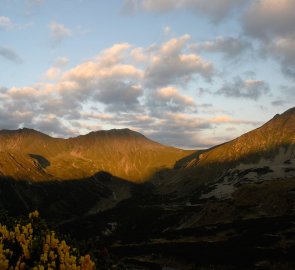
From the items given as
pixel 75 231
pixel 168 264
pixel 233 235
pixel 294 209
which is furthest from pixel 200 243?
pixel 75 231

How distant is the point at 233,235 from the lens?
107 metres

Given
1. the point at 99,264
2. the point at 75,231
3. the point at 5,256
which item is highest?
the point at 5,256

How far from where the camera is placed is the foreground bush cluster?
1559cm

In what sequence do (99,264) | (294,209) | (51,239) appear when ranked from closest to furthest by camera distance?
1. (51,239)
2. (99,264)
3. (294,209)

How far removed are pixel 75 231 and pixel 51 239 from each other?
509 feet

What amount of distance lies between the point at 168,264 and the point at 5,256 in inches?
2888

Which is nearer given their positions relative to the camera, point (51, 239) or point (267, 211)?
point (51, 239)

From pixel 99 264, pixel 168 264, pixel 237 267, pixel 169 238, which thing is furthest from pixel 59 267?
pixel 169 238

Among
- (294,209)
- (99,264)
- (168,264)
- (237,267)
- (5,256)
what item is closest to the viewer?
(5,256)

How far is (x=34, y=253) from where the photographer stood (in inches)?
653

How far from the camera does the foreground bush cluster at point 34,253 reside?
15586 mm

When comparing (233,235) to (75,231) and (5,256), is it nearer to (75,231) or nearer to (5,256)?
(75,231)

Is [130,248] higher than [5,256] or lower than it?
lower

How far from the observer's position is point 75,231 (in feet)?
547
